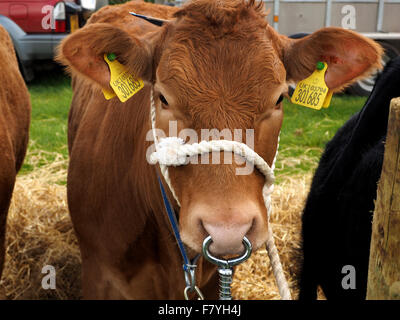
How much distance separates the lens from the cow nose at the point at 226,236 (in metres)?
1.57

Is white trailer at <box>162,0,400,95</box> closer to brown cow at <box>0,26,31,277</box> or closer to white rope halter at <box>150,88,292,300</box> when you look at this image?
brown cow at <box>0,26,31,277</box>

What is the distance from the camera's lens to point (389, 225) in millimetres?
1445

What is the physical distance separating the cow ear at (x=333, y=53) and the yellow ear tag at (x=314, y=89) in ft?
0.09

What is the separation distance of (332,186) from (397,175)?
4.02 feet

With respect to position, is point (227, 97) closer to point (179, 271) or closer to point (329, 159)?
point (179, 271)

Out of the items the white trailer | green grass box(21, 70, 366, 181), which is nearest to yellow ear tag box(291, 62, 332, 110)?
green grass box(21, 70, 366, 181)

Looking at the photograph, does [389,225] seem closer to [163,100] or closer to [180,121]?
[180,121]

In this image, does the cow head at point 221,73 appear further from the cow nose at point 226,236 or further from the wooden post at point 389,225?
the wooden post at point 389,225

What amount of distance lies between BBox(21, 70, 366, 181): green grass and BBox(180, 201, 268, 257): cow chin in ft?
12.7

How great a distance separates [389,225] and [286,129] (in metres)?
5.41

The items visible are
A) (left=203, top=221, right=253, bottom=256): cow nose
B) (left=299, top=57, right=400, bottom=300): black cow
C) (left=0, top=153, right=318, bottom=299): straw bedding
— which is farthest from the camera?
(left=0, top=153, right=318, bottom=299): straw bedding

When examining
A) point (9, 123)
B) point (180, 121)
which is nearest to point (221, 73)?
point (180, 121)

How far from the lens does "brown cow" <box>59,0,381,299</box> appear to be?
5.57 feet

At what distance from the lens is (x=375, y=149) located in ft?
7.59
